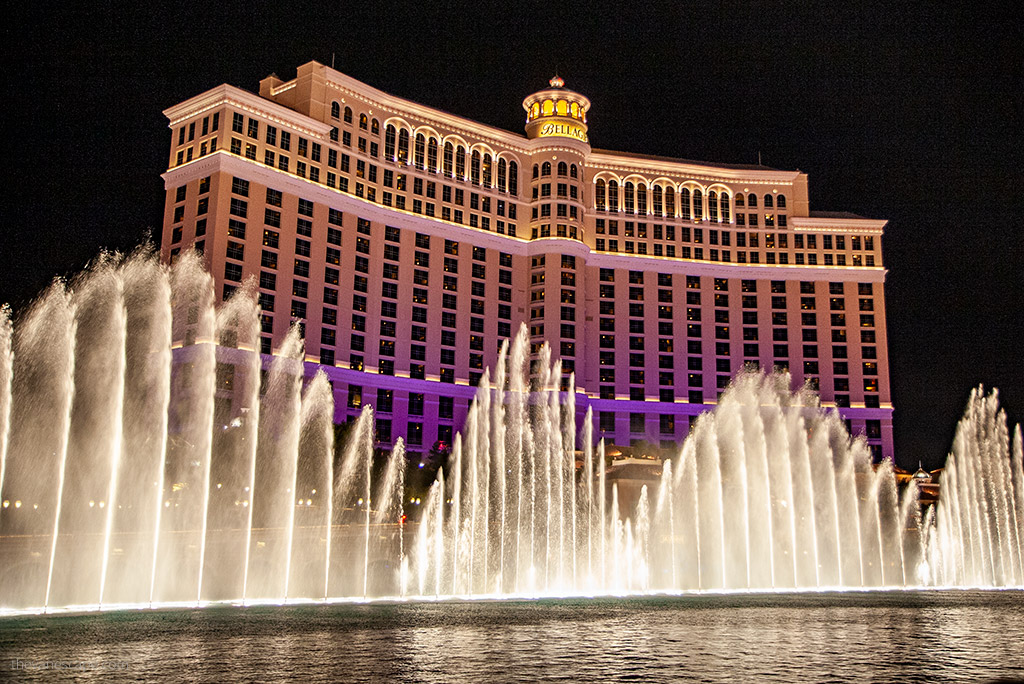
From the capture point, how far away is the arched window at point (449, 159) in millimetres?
106250

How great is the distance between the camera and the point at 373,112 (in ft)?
329

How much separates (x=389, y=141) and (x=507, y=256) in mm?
18992

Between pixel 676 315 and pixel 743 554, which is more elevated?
pixel 676 315

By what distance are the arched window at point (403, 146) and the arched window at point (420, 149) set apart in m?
1.33

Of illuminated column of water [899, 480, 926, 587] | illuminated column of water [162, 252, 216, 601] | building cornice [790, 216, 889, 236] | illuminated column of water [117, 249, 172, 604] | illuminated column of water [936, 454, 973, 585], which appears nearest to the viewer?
illuminated column of water [117, 249, 172, 604]

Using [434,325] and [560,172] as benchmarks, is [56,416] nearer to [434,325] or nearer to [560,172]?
[434,325]

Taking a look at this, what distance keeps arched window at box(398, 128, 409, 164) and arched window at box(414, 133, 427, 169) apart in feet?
4.38

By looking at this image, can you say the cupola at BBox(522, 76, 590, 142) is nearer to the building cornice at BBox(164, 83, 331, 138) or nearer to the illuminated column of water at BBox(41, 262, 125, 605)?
the building cornice at BBox(164, 83, 331, 138)

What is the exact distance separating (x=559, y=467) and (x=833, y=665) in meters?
36.0

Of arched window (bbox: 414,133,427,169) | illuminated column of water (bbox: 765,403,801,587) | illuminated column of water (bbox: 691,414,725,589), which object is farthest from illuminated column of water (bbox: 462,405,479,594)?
arched window (bbox: 414,133,427,169)

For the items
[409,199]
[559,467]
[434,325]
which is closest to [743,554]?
[559,467]

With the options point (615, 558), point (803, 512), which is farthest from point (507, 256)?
point (615, 558)

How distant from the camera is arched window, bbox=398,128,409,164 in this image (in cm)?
10262

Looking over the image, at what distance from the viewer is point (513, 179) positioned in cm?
11125
